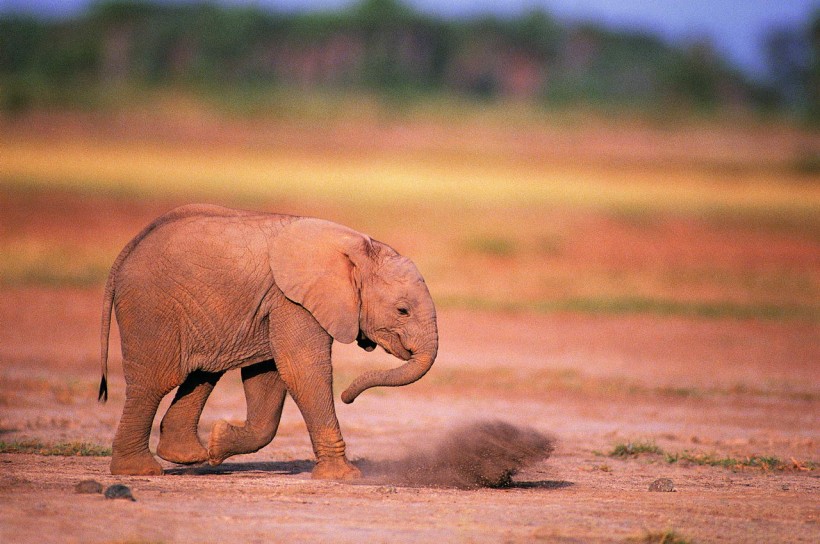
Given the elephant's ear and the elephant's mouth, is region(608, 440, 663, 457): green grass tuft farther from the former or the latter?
the elephant's ear

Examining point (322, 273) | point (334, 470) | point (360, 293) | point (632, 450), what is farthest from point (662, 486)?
point (322, 273)

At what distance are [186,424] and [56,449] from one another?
1.16 meters

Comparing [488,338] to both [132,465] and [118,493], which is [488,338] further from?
[118,493]

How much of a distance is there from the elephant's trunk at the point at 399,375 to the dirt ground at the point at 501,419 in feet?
2.08

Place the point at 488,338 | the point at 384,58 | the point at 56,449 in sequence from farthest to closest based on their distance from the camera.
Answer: the point at 384,58 < the point at 488,338 < the point at 56,449

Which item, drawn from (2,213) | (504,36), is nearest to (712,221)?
(2,213)

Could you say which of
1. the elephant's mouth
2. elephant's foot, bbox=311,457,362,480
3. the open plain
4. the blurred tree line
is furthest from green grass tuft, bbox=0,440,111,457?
the blurred tree line

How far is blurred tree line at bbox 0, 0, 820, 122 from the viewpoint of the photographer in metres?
54.9

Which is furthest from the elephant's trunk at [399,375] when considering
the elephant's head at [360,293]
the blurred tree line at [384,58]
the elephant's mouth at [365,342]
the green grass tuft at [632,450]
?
the blurred tree line at [384,58]

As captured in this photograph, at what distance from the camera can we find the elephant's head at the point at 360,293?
7988 mm

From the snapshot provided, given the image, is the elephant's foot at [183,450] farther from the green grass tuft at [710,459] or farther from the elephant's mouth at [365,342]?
the green grass tuft at [710,459]

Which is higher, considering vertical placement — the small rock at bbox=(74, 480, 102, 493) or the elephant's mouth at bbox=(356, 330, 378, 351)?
the elephant's mouth at bbox=(356, 330, 378, 351)

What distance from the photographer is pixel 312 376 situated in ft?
26.2

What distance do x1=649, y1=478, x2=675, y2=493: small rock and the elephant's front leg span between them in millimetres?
1957
